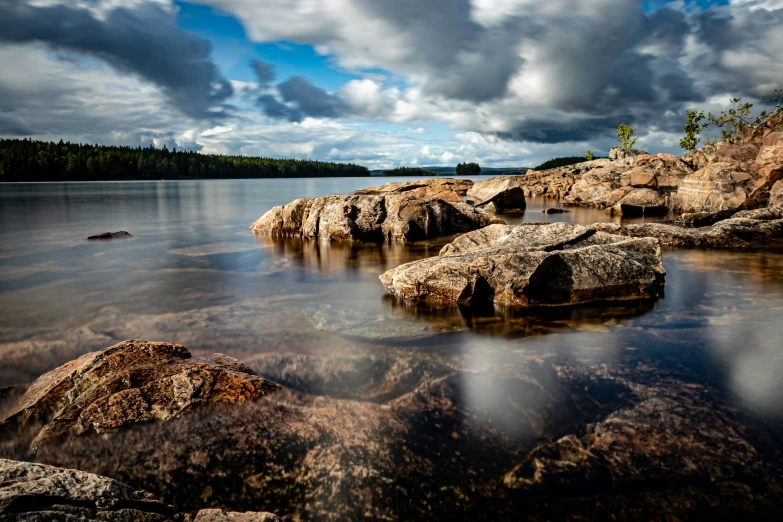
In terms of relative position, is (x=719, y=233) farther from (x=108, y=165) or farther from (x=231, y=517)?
(x=108, y=165)

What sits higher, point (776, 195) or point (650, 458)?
point (776, 195)

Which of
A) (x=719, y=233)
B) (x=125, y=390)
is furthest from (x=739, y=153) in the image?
(x=125, y=390)

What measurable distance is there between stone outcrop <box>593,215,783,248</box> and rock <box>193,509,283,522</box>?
1422 cm

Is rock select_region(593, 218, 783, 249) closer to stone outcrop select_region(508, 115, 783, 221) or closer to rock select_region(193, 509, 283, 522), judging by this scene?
stone outcrop select_region(508, 115, 783, 221)

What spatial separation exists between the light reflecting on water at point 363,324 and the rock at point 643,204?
52.2ft

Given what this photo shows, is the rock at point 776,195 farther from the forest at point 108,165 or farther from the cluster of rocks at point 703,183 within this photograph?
the forest at point 108,165

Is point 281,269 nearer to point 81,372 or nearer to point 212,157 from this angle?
point 81,372

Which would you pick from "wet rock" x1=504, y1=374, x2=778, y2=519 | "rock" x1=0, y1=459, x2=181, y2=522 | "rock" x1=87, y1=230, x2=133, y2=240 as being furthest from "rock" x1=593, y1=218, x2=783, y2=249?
"rock" x1=87, y1=230, x2=133, y2=240

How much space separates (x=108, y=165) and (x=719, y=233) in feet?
514

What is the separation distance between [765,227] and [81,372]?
20131 mm

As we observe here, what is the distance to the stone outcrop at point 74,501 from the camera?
2.54m

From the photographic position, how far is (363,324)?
7.99m

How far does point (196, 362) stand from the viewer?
5.68m

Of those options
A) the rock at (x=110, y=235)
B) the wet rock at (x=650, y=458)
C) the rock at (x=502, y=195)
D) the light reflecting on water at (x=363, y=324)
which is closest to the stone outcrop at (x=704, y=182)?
the rock at (x=502, y=195)
